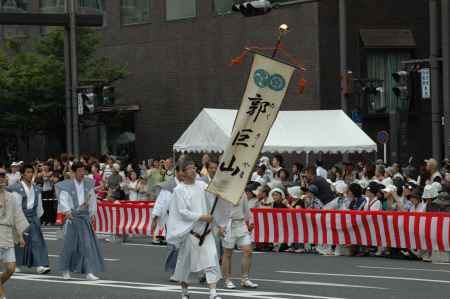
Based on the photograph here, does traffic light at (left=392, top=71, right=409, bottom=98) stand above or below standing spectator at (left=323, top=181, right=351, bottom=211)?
above

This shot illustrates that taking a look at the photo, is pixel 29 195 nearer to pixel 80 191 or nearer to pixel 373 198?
pixel 80 191

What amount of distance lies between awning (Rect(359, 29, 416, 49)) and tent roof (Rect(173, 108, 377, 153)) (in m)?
9.79

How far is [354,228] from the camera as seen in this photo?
2367cm

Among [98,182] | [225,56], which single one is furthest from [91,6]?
[98,182]

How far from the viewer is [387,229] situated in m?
23.0

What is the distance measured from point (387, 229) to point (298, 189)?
13.4 ft

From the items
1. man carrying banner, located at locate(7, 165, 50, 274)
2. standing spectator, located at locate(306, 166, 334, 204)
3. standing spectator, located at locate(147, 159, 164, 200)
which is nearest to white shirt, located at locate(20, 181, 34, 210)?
man carrying banner, located at locate(7, 165, 50, 274)

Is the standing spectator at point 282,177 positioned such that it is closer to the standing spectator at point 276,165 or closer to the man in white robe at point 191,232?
the standing spectator at point 276,165

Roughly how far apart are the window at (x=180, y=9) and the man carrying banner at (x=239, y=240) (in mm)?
28794

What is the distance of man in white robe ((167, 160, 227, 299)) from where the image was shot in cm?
1457

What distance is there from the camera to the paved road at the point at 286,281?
15922 mm

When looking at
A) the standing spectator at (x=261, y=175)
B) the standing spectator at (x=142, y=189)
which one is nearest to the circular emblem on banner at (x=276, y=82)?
the standing spectator at (x=261, y=175)

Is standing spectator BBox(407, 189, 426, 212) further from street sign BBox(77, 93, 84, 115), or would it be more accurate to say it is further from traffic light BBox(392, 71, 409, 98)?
street sign BBox(77, 93, 84, 115)

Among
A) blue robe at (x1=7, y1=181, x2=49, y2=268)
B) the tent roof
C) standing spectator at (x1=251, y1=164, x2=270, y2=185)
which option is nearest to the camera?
blue robe at (x1=7, y1=181, x2=49, y2=268)
